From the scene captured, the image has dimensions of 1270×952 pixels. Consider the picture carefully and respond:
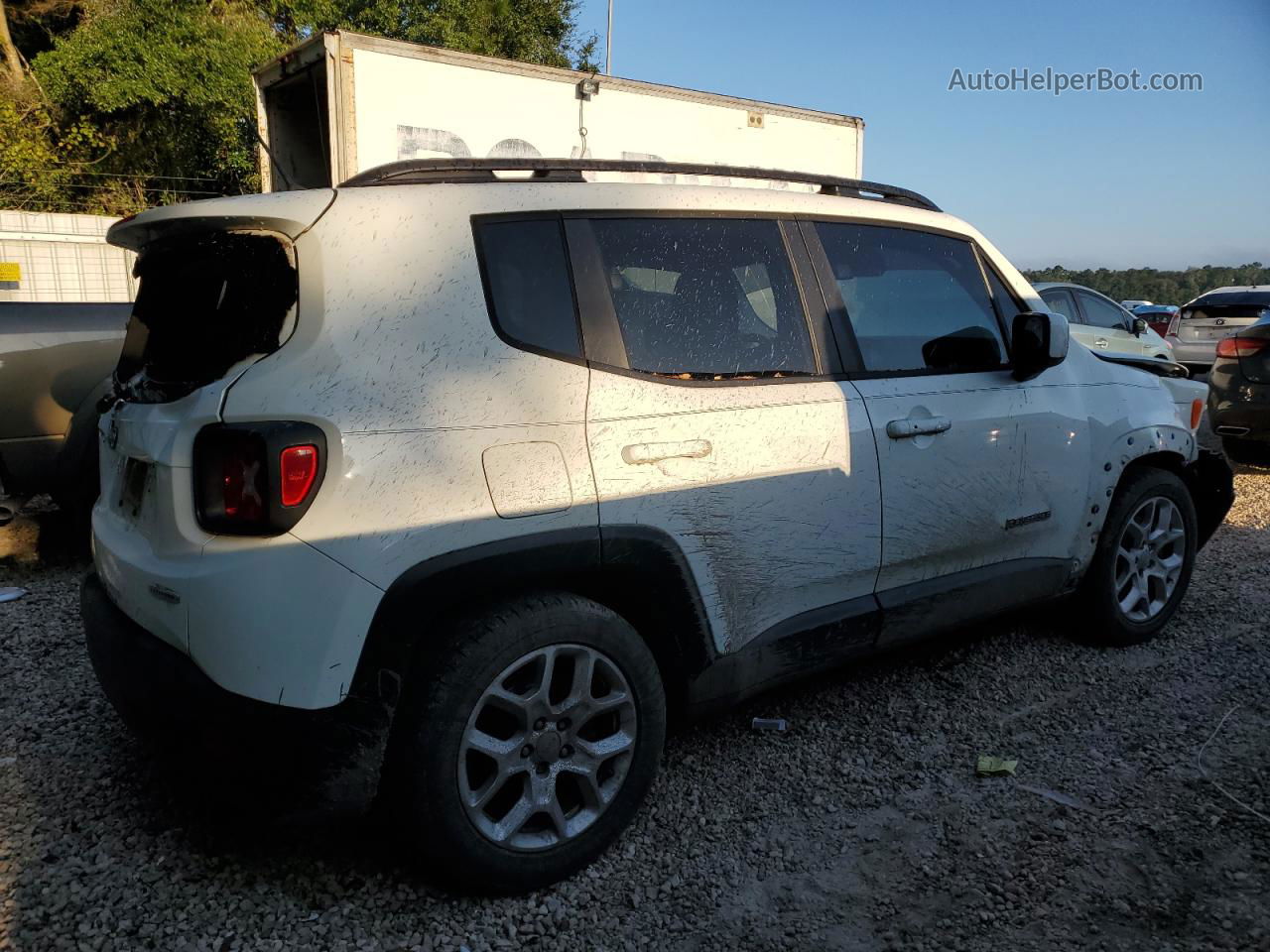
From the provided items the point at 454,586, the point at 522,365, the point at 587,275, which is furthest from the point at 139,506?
the point at 587,275

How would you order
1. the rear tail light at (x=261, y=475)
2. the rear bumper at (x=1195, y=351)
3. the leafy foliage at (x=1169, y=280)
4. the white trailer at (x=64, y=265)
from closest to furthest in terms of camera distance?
the rear tail light at (x=261, y=475) < the white trailer at (x=64, y=265) < the rear bumper at (x=1195, y=351) < the leafy foliage at (x=1169, y=280)

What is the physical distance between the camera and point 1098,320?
10531mm

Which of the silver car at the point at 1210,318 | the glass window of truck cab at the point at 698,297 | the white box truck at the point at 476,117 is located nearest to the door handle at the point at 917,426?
the glass window of truck cab at the point at 698,297

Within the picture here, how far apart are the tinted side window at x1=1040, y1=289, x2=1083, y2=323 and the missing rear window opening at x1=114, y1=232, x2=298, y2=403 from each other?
9.17m

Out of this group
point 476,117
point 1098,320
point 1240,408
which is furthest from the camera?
point 1098,320

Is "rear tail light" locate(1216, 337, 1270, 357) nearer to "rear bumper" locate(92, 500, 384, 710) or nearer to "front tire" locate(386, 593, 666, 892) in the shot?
"front tire" locate(386, 593, 666, 892)

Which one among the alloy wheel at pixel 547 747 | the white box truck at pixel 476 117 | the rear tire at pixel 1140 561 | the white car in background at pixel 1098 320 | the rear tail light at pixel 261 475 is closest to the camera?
the rear tail light at pixel 261 475

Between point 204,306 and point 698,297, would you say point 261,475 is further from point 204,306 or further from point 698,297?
point 698,297

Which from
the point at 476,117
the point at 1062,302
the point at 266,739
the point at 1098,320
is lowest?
the point at 266,739

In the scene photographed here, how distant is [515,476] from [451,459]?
0.53ft

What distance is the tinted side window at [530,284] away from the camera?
7.81 ft

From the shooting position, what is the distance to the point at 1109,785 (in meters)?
2.96

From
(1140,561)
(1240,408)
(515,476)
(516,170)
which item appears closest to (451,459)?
(515,476)

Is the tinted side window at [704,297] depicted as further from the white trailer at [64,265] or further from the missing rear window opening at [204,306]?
the white trailer at [64,265]
